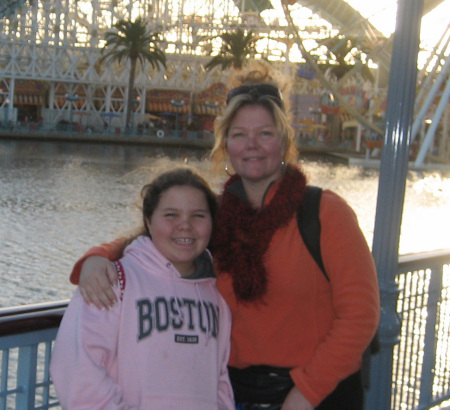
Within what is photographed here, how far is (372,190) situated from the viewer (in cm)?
2697

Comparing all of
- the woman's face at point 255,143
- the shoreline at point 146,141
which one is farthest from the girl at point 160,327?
the shoreline at point 146,141

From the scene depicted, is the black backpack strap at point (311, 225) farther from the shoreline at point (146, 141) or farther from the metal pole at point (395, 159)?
the shoreline at point (146, 141)

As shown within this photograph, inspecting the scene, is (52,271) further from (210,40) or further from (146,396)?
(210,40)

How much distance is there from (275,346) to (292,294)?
16 cm

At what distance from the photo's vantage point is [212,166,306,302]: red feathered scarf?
2250 mm

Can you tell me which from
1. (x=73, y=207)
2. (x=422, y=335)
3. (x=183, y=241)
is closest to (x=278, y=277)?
(x=183, y=241)

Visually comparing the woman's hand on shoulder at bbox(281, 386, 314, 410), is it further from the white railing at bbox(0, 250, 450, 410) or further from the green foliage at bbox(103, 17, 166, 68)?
the green foliage at bbox(103, 17, 166, 68)

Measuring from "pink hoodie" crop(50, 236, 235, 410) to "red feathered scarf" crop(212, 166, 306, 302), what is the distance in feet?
0.36

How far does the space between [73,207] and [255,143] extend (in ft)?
56.4

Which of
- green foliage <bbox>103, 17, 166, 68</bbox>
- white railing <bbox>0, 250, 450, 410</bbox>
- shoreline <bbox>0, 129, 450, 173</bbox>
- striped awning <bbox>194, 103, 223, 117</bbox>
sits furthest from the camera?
striped awning <bbox>194, 103, 223, 117</bbox>

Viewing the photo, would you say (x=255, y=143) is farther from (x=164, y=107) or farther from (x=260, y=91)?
(x=164, y=107)

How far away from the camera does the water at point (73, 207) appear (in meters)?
11.9

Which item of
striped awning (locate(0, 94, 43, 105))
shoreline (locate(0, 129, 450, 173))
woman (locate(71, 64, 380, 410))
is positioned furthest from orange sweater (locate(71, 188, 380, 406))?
striped awning (locate(0, 94, 43, 105))

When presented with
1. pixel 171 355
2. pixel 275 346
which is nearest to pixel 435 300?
pixel 275 346
